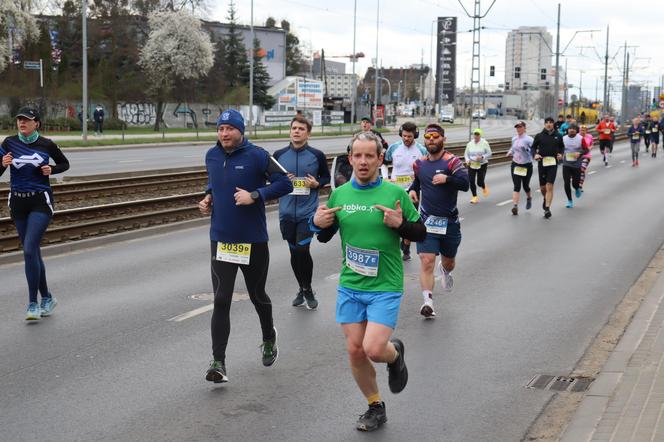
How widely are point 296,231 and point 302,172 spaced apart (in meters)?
0.64

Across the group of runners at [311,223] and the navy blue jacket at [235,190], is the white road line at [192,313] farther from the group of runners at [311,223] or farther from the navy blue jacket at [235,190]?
the navy blue jacket at [235,190]

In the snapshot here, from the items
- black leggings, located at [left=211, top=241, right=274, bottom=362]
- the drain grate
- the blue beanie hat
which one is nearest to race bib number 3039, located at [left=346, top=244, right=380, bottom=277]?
black leggings, located at [left=211, top=241, right=274, bottom=362]

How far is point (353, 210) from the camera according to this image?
5.59 metres

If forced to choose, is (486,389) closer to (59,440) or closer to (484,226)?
(59,440)

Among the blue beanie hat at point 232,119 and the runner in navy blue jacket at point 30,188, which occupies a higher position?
the blue beanie hat at point 232,119

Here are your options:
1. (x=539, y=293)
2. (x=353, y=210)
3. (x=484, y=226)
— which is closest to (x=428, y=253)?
(x=539, y=293)

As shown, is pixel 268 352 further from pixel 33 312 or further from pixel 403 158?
pixel 403 158

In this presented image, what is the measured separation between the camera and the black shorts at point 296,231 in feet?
31.1

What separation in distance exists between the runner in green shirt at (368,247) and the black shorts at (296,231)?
3729 millimetres

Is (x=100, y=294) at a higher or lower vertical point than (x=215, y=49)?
lower

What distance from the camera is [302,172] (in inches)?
370

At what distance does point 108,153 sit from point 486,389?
31.8m

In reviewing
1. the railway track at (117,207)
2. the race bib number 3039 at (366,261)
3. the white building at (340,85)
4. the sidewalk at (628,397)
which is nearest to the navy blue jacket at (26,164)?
the race bib number 3039 at (366,261)

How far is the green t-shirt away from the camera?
18.2 feet
